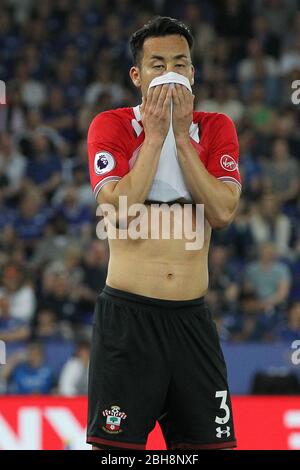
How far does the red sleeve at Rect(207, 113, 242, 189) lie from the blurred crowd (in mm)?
5545

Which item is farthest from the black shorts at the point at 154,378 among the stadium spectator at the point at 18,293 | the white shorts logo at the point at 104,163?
the stadium spectator at the point at 18,293

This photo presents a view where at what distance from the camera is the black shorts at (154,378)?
384 centimetres

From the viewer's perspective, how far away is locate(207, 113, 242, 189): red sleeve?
13.2 feet

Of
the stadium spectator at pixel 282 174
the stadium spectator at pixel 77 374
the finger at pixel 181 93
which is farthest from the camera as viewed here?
the stadium spectator at pixel 282 174

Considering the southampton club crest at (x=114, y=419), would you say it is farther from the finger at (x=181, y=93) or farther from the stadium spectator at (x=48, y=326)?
the stadium spectator at (x=48, y=326)

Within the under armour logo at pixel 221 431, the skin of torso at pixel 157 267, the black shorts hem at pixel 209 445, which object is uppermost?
the skin of torso at pixel 157 267

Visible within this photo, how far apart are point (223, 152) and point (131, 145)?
36 cm

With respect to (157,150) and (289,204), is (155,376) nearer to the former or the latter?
(157,150)

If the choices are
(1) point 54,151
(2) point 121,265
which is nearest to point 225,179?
(2) point 121,265

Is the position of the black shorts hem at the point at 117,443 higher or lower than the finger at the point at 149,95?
lower

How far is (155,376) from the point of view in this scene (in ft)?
12.6

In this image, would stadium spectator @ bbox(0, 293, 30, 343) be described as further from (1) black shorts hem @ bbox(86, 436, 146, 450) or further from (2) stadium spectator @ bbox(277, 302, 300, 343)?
(1) black shorts hem @ bbox(86, 436, 146, 450)

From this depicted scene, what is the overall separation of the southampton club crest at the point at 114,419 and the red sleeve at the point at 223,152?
3.15ft
